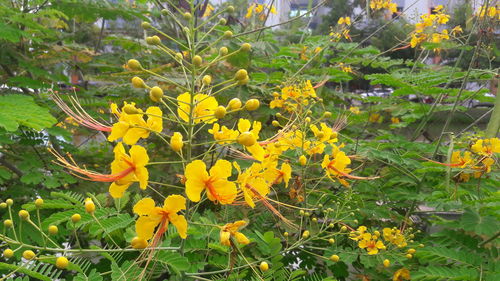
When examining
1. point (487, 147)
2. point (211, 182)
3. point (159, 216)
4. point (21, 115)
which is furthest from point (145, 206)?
point (487, 147)

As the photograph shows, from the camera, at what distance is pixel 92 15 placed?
3426mm

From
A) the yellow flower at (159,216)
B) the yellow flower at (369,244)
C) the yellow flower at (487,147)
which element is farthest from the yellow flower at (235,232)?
the yellow flower at (487,147)

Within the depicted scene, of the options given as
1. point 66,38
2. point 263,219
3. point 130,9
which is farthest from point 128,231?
point 66,38

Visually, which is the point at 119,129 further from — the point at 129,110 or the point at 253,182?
the point at 253,182

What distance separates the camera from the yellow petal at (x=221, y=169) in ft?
3.60

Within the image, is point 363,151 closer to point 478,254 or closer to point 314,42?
point 478,254

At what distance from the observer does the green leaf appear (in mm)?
1907

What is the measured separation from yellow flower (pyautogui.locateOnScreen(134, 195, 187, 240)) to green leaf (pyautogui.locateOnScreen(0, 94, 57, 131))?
1.10 meters

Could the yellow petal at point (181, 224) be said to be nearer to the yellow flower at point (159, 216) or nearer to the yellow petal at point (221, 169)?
the yellow flower at point (159, 216)

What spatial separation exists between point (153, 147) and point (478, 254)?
195cm

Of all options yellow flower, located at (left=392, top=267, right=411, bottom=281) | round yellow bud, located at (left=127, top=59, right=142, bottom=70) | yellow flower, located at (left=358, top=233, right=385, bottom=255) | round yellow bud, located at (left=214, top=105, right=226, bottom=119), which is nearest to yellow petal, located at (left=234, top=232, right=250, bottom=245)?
round yellow bud, located at (left=214, top=105, right=226, bottom=119)

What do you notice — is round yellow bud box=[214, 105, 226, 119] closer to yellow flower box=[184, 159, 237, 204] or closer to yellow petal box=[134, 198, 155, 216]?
yellow flower box=[184, 159, 237, 204]

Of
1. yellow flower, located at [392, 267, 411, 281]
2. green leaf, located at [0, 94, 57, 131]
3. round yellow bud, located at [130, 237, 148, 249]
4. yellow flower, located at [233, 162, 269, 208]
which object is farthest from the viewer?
yellow flower, located at [392, 267, 411, 281]

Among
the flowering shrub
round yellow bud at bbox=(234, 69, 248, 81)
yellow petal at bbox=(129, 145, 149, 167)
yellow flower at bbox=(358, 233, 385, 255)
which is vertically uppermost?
round yellow bud at bbox=(234, 69, 248, 81)
